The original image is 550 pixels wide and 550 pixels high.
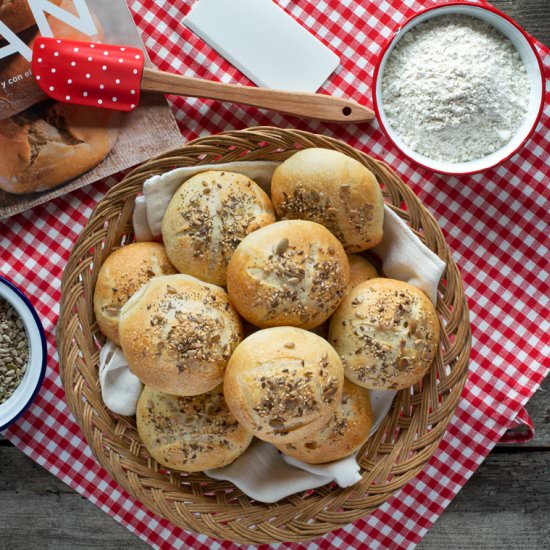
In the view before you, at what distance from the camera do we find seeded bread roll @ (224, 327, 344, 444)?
92cm

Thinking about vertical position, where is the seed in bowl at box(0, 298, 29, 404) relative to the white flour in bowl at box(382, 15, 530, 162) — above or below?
below

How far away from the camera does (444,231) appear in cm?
128

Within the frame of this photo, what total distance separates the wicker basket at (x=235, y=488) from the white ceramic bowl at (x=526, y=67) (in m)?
0.11

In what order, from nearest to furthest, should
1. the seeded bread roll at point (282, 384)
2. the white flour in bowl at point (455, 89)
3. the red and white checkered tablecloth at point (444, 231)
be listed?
the seeded bread roll at point (282, 384), the white flour in bowl at point (455, 89), the red and white checkered tablecloth at point (444, 231)

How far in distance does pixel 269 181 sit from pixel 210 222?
6.6 inches

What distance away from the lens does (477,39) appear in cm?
117

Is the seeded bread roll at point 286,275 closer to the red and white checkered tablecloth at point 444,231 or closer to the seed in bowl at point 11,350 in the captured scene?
the red and white checkered tablecloth at point 444,231

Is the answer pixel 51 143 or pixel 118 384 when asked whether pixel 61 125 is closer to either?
pixel 51 143

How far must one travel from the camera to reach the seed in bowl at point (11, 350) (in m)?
1.21

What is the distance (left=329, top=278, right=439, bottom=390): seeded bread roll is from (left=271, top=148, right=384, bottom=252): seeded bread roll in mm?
100

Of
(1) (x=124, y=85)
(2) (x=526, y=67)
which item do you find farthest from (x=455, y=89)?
(1) (x=124, y=85)

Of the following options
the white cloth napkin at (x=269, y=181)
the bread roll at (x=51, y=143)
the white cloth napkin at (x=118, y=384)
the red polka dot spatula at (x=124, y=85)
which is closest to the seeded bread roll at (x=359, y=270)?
the white cloth napkin at (x=269, y=181)

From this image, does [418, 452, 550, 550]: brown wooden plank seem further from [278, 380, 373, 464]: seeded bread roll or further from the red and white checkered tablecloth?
[278, 380, 373, 464]: seeded bread roll

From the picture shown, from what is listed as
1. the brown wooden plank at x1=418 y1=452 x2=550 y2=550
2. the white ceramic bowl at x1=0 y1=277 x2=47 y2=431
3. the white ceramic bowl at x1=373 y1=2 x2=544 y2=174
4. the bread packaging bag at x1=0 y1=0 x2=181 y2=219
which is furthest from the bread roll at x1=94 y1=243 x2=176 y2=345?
the brown wooden plank at x1=418 y1=452 x2=550 y2=550
